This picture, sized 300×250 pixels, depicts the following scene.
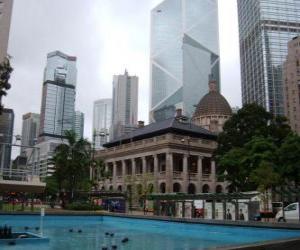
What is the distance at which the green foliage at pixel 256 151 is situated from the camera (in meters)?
42.2

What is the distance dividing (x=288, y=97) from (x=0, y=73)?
121 meters

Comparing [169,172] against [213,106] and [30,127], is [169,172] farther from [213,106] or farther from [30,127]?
[30,127]

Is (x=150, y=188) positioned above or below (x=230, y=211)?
above

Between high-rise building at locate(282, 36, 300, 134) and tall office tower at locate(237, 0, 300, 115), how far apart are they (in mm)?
10838

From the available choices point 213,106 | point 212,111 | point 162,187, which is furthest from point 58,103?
point 162,187

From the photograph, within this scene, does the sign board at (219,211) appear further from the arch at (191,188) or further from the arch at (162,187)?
the arch at (191,188)

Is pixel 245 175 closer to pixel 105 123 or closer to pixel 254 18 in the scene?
pixel 254 18

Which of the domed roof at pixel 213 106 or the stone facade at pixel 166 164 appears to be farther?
the domed roof at pixel 213 106

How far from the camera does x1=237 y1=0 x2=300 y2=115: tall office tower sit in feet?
461

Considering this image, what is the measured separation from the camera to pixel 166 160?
67375 millimetres

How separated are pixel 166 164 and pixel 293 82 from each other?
68749 mm

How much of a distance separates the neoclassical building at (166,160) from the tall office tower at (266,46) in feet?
220

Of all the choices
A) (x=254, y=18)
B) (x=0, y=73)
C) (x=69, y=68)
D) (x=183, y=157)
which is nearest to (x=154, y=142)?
(x=183, y=157)

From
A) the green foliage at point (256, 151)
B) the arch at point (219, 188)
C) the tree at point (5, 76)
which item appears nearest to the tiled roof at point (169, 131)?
the arch at point (219, 188)
